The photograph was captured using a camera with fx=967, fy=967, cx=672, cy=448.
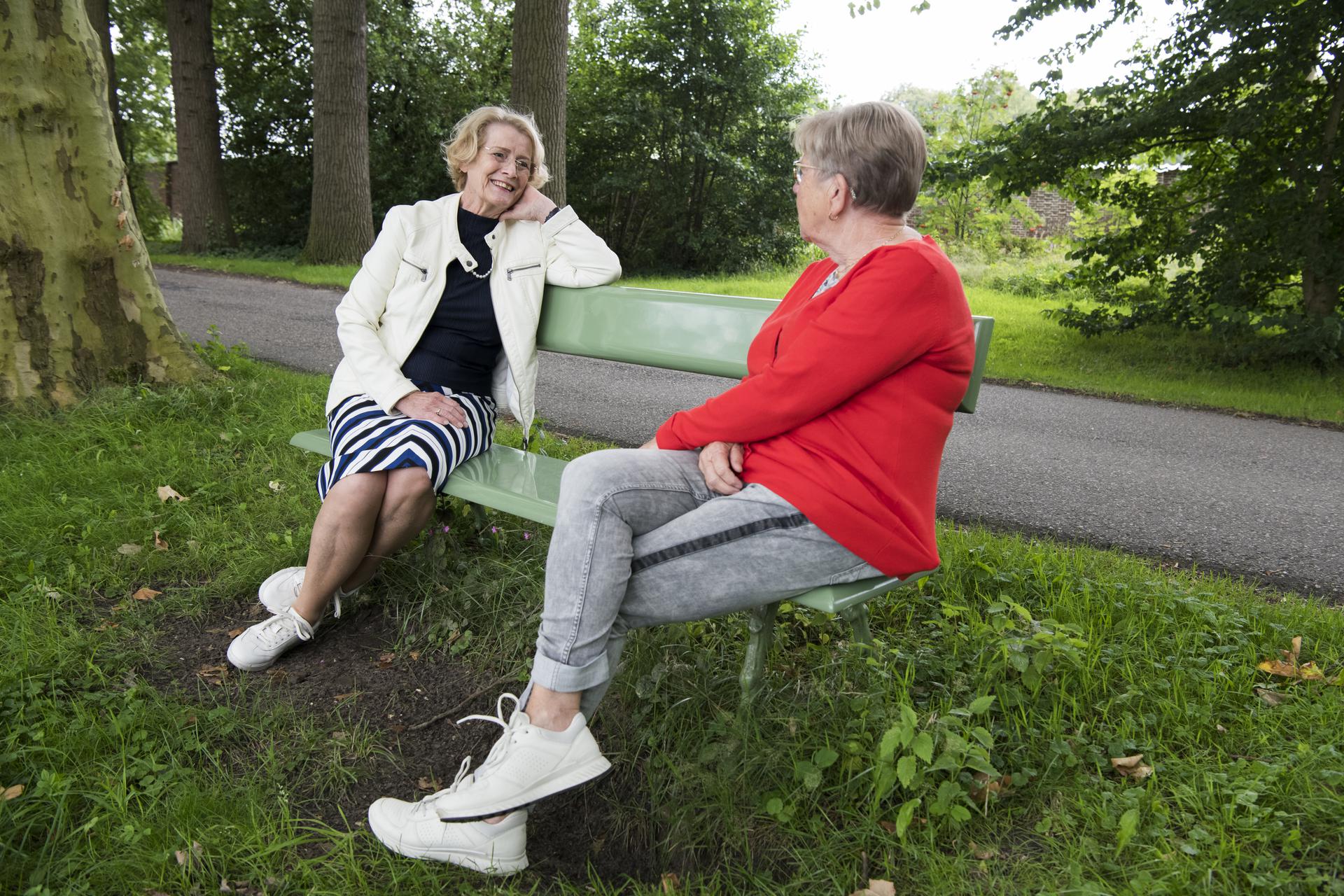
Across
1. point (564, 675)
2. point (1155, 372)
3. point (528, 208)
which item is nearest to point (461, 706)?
point (564, 675)

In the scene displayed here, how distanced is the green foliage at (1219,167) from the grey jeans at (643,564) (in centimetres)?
709

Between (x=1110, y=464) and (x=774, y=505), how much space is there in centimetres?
391

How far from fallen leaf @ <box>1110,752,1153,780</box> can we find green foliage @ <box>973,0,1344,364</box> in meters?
6.64

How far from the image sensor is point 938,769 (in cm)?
218

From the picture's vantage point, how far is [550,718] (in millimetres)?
2133

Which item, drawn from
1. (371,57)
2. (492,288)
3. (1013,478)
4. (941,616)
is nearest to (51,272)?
(492,288)

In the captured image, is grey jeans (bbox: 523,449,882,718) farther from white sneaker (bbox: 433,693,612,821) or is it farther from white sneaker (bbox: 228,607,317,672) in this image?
white sneaker (bbox: 228,607,317,672)

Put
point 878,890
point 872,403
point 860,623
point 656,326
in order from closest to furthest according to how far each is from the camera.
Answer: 1. point 878,890
2. point 872,403
3. point 860,623
4. point 656,326

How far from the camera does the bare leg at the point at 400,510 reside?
287 centimetres

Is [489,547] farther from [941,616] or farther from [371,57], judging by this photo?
[371,57]

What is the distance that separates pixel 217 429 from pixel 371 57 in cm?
1459

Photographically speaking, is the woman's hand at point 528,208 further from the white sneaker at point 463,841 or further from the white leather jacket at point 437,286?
the white sneaker at point 463,841

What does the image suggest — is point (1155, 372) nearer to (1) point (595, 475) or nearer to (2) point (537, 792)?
(1) point (595, 475)

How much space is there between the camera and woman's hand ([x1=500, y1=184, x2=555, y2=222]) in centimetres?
340
